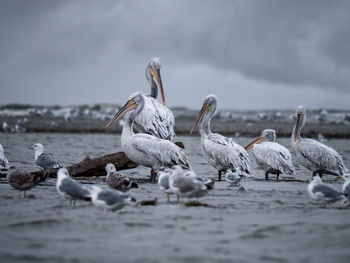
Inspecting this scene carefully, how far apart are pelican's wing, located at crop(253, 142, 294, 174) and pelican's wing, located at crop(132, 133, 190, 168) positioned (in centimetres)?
212

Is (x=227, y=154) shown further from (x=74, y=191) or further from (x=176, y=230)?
(x=176, y=230)

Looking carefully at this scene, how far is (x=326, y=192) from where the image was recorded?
285 inches

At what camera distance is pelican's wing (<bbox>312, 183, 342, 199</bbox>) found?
23.7 feet

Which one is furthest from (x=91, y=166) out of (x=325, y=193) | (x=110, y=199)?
(x=325, y=193)

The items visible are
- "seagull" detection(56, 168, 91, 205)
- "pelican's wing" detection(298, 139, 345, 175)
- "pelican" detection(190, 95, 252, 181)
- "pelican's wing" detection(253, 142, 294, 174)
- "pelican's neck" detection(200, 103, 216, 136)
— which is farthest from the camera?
"pelican's neck" detection(200, 103, 216, 136)

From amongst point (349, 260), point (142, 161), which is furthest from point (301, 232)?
point (142, 161)

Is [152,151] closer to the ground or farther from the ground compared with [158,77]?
closer to the ground

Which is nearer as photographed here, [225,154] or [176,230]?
[176,230]

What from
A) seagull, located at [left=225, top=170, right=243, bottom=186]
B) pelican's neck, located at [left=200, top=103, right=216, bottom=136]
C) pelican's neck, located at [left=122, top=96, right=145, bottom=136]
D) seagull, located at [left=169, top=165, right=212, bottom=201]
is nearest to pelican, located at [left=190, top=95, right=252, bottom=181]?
pelican's neck, located at [left=200, top=103, right=216, bottom=136]

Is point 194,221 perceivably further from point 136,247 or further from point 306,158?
point 306,158

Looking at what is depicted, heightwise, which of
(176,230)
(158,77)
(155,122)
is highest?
(158,77)

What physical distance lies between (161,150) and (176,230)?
13.4 feet

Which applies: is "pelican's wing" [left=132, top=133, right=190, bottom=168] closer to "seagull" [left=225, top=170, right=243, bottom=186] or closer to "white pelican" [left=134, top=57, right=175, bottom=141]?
"seagull" [left=225, top=170, right=243, bottom=186]

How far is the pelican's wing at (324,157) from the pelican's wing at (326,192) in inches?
164
